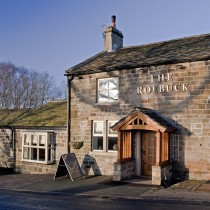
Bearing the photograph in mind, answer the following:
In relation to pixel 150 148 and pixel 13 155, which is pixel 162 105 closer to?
pixel 150 148

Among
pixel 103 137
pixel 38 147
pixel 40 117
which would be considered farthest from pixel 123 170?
pixel 40 117

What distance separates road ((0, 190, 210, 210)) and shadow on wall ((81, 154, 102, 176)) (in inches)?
185

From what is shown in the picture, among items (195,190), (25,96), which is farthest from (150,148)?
(25,96)

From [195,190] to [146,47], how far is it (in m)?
9.75

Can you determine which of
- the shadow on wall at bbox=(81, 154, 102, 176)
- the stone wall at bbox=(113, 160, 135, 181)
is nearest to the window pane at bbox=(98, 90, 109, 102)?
the shadow on wall at bbox=(81, 154, 102, 176)

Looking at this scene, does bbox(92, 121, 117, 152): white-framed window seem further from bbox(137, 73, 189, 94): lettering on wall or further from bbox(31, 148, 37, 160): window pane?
bbox(31, 148, 37, 160): window pane

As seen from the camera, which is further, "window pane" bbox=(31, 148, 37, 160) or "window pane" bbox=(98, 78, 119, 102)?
"window pane" bbox=(31, 148, 37, 160)

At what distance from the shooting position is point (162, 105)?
14688 millimetres

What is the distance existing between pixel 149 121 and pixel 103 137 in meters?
3.35

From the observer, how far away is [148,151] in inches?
589

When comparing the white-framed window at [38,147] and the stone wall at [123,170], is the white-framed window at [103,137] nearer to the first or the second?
the stone wall at [123,170]

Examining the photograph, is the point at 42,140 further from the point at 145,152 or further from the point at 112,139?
the point at 145,152

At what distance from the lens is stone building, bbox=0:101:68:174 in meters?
17.4

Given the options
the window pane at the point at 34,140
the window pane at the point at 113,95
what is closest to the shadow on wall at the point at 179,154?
the window pane at the point at 113,95
